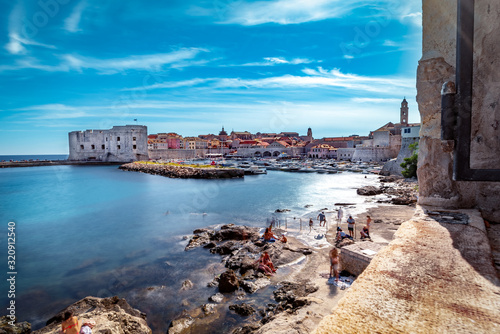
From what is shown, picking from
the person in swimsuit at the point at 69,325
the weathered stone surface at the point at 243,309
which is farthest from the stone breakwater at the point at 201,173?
the person in swimsuit at the point at 69,325

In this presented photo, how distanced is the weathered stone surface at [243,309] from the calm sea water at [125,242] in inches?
42.1

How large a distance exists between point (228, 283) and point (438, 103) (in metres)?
6.46

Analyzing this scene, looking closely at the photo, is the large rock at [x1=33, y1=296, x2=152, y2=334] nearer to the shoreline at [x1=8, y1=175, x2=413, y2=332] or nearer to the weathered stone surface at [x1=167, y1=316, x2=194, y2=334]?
the weathered stone surface at [x1=167, y1=316, x2=194, y2=334]

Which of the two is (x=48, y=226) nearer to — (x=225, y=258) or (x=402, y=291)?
(x=225, y=258)

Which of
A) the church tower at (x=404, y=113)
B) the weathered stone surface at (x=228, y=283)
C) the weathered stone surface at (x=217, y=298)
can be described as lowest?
the weathered stone surface at (x=217, y=298)

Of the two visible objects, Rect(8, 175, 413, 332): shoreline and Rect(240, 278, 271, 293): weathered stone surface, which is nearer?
Rect(8, 175, 413, 332): shoreline

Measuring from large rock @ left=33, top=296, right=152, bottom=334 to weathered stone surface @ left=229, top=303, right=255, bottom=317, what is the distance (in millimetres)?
1951

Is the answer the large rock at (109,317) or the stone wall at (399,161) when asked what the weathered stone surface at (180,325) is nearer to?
the large rock at (109,317)

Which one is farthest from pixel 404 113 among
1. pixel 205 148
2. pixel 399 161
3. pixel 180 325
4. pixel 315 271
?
pixel 180 325

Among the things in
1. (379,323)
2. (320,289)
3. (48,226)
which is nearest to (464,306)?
(379,323)

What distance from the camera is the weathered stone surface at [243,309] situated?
6520mm

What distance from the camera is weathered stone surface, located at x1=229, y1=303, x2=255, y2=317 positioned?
257 inches

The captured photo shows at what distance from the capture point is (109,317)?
5789 mm

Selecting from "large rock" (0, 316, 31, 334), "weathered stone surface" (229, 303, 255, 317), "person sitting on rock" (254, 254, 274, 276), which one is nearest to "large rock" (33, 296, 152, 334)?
"large rock" (0, 316, 31, 334)
